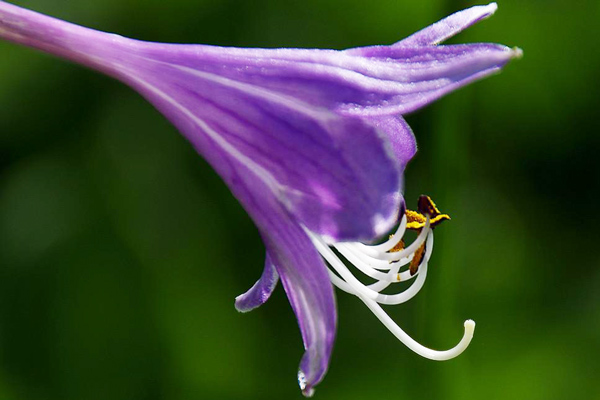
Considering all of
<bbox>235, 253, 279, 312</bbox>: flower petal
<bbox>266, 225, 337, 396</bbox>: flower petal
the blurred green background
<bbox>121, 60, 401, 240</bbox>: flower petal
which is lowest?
the blurred green background

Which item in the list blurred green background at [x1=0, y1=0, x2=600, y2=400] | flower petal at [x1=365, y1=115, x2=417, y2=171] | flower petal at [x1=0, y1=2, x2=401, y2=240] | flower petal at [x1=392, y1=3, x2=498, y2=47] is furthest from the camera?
blurred green background at [x1=0, y1=0, x2=600, y2=400]

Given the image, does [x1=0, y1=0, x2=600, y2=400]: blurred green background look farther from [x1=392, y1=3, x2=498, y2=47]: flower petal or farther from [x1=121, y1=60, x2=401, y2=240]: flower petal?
[x1=121, y1=60, x2=401, y2=240]: flower petal

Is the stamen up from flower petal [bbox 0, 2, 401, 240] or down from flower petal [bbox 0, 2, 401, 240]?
down

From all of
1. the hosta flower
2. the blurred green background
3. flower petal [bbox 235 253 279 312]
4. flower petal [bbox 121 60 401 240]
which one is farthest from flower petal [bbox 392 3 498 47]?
the blurred green background

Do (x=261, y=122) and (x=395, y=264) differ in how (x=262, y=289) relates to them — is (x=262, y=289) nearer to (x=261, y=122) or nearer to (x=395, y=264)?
(x=395, y=264)

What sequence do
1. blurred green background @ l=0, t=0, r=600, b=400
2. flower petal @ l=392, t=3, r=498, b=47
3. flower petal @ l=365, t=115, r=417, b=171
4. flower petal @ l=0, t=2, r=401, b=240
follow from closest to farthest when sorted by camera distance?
flower petal @ l=0, t=2, r=401, b=240, flower petal @ l=392, t=3, r=498, b=47, flower petal @ l=365, t=115, r=417, b=171, blurred green background @ l=0, t=0, r=600, b=400

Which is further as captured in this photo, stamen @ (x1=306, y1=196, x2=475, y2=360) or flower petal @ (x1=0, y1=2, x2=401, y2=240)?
stamen @ (x1=306, y1=196, x2=475, y2=360)

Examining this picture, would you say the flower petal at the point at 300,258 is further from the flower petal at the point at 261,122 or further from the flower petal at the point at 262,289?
the flower petal at the point at 262,289

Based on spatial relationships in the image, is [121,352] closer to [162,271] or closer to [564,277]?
[162,271]
